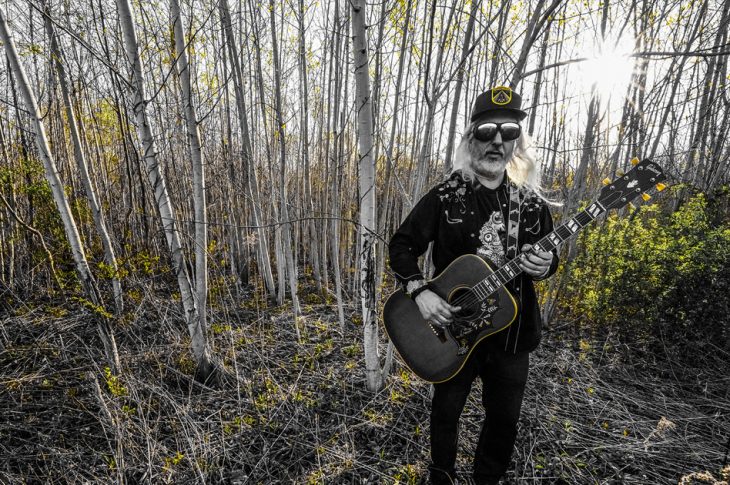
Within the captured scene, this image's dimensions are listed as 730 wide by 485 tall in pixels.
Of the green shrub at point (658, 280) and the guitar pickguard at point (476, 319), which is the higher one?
the guitar pickguard at point (476, 319)

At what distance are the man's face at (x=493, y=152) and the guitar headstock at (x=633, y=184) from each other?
0.48 meters

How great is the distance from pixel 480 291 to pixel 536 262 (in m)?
0.26

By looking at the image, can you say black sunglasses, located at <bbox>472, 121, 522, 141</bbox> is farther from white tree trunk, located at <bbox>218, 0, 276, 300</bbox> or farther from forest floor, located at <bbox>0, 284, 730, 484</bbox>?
forest floor, located at <bbox>0, 284, 730, 484</bbox>

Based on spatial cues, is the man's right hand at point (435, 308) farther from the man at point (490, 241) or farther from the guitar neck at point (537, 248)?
the guitar neck at point (537, 248)

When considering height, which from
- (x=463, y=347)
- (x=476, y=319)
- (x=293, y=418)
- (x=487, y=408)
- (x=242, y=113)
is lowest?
(x=293, y=418)

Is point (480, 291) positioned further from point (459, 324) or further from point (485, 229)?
point (485, 229)

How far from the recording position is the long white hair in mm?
1597

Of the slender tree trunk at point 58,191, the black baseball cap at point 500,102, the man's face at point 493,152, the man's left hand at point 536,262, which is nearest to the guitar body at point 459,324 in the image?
the man's left hand at point 536,262

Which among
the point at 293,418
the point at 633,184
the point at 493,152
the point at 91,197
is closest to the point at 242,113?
the point at 91,197

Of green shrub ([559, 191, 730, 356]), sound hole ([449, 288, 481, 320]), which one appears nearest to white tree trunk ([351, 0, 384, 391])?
sound hole ([449, 288, 481, 320])

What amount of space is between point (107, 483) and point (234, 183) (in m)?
3.05

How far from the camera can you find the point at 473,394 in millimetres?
2512

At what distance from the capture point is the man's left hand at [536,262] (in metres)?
1.42

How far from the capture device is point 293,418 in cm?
217
